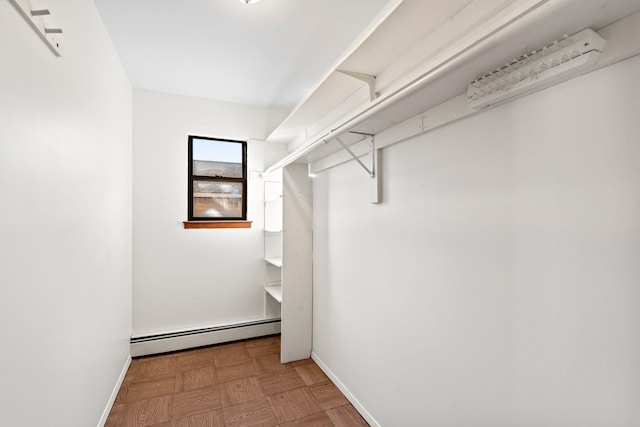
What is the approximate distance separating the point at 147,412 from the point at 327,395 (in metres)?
1.28

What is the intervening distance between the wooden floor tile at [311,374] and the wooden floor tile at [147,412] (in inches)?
40.2

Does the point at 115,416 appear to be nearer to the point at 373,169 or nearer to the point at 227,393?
the point at 227,393

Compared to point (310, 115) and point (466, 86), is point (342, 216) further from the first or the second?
point (466, 86)

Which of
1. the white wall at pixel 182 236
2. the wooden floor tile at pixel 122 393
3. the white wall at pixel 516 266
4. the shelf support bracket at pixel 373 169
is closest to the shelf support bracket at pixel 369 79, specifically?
the shelf support bracket at pixel 373 169

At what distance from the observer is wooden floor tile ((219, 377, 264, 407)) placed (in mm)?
2264

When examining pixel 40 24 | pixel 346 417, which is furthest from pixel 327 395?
pixel 40 24

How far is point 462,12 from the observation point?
4.10 feet

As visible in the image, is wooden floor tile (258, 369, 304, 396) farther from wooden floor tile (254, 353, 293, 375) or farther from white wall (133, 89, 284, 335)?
white wall (133, 89, 284, 335)

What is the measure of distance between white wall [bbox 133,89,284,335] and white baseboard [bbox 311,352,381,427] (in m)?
1.01

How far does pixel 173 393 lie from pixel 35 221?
1.84 m

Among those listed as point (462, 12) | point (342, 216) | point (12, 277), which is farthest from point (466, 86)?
point (12, 277)

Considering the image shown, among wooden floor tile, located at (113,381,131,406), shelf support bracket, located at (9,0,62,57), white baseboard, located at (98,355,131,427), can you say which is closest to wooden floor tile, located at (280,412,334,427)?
white baseboard, located at (98,355,131,427)

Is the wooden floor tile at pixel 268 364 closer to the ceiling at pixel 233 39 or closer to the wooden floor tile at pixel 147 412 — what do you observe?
the wooden floor tile at pixel 147 412

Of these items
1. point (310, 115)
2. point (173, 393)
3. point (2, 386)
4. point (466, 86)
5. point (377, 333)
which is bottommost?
point (173, 393)
